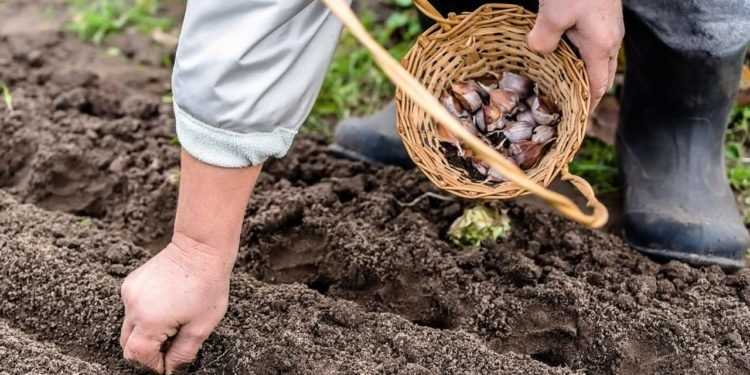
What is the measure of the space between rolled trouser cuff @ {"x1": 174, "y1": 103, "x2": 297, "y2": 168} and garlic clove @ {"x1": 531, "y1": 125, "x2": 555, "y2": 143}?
0.53m

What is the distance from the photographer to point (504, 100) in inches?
70.4

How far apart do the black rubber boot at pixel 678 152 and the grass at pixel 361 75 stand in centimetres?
66

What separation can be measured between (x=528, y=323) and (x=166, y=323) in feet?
2.18

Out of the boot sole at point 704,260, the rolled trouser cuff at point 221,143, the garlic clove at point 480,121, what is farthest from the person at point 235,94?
the boot sole at point 704,260

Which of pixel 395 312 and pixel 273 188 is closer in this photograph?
pixel 395 312

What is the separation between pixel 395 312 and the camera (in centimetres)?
185

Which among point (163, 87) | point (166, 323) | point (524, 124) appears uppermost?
point (524, 124)

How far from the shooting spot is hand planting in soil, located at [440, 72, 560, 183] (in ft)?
5.72

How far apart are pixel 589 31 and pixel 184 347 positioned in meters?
0.80

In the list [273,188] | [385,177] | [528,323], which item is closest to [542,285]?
[528,323]

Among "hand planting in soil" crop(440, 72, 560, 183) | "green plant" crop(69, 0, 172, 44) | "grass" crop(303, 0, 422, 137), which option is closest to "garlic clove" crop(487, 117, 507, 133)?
"hand planting in soil" crop(440, 72, 560, 183)

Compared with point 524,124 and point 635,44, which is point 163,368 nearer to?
point 524,124

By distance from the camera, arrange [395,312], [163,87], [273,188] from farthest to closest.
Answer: [163,87], [273,188], [395,312]

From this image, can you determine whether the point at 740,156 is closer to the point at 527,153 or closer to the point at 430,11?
the point at 527,153
